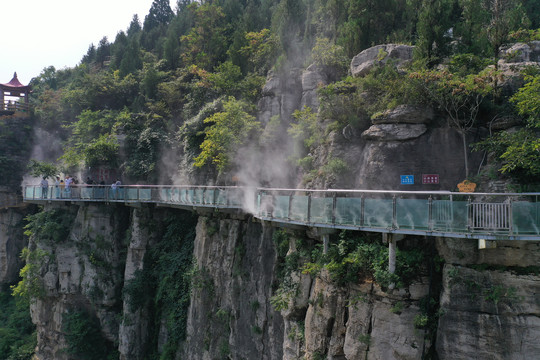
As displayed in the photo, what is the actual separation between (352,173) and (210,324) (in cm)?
1007

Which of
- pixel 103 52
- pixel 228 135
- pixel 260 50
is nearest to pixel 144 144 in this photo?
pixel 228 135

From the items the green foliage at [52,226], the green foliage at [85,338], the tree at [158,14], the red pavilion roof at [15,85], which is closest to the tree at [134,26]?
the tree at [158,14]

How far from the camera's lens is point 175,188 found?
1917 centimetres

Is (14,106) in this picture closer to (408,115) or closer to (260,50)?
(260,50)

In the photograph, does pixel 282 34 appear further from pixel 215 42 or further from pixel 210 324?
pixel 210 324

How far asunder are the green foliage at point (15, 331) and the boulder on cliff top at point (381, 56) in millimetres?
27430

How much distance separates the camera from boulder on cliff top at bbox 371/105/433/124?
12367 mm

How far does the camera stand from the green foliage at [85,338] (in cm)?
2280

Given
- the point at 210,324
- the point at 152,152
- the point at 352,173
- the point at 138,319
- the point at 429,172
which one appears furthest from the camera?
the point at 152,152

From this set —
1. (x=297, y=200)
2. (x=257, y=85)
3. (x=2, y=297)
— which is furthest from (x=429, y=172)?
(x=2, y=297)

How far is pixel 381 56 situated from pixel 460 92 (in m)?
4.45

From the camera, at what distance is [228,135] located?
66.1 feet

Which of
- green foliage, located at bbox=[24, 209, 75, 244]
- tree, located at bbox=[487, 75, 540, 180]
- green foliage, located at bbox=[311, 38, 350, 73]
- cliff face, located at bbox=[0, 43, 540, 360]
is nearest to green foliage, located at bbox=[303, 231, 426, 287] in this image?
cliff face, located at bbox=[0, 43, 540, 360]

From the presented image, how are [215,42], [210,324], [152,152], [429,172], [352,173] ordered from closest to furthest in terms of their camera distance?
[429,172], [352,173], [210,324], [152,152], [215,42]
